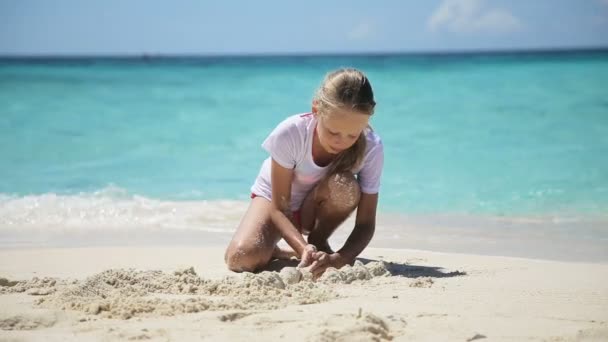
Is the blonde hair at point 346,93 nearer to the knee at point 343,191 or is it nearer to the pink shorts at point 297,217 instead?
the knee at point 343,191

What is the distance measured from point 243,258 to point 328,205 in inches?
17.3

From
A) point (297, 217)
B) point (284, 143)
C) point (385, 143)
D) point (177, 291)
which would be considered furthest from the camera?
point (385, 143)

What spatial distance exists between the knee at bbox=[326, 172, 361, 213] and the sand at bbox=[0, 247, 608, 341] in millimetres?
309

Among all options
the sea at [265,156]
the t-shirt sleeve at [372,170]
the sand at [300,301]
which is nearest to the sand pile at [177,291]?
the sand at [300,301]

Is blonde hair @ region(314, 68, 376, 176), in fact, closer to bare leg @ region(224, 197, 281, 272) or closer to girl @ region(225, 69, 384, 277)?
girl @ region(225, 69, 384, 277)

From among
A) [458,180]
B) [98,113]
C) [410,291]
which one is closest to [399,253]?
[410,291]

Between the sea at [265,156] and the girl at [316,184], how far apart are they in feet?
2.55

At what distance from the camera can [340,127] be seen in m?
3.01

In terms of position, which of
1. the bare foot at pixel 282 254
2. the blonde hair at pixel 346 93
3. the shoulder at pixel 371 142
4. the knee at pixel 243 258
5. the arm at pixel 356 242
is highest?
the blonde hair at pixel 346 93

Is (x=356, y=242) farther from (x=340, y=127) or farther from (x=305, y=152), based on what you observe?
(x=340, y=127)

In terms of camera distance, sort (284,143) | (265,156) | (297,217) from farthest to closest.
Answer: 1. (265,156)
2. (297,217)
3. (284,143)

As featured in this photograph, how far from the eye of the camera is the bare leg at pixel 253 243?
10.8 feet

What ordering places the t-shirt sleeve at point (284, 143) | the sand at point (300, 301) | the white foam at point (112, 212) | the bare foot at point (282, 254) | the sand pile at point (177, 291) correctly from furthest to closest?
the white foam at point (112, 212), the bare foot at point (282, 254), the t-shirt sleeve at point (284, 143), the sand pile at point (177, 291), the sand at point (300, 301)

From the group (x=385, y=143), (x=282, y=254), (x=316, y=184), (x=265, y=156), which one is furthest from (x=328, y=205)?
(x=385, y=143)
